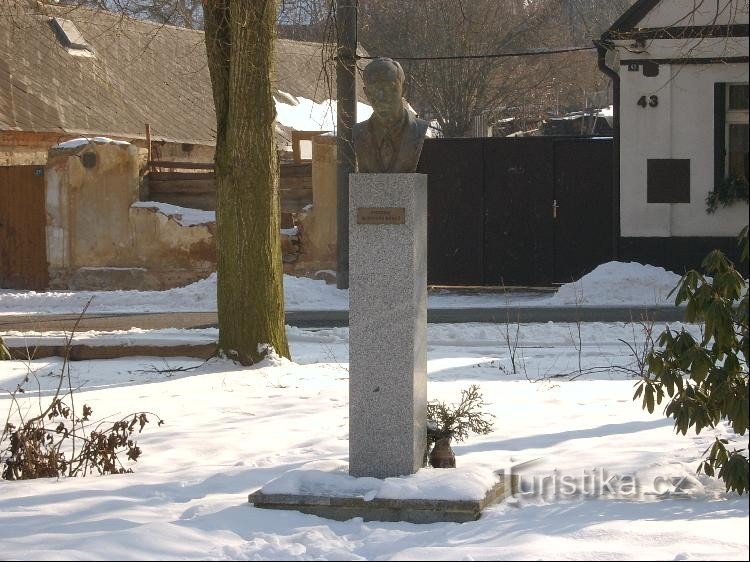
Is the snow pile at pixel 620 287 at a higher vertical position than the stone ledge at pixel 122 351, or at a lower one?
higher

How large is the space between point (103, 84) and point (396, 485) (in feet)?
73.8

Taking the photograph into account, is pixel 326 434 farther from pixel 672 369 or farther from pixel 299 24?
pixel 299 24

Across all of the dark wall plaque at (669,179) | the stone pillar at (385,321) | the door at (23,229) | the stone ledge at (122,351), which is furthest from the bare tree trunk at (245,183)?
the door at (23,229)

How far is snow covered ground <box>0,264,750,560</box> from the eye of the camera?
16.7ft

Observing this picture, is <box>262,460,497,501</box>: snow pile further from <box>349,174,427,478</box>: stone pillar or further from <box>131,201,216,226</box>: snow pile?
<box>131,201,216,226</box>: snow pile

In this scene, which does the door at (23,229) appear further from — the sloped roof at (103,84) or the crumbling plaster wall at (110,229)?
the sloped roof at (103,84)

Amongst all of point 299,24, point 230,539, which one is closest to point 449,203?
point 299,24

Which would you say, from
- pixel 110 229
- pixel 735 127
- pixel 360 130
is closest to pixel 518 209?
pixel 735 127

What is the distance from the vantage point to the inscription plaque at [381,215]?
19.9ft

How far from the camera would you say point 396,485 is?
5816mm

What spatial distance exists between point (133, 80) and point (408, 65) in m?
8.44

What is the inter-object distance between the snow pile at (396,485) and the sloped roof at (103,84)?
17.8 metres

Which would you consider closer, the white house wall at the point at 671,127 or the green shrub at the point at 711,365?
the green shrub at the point at 711,365

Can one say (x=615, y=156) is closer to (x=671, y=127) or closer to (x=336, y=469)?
(x=671, y=127)
